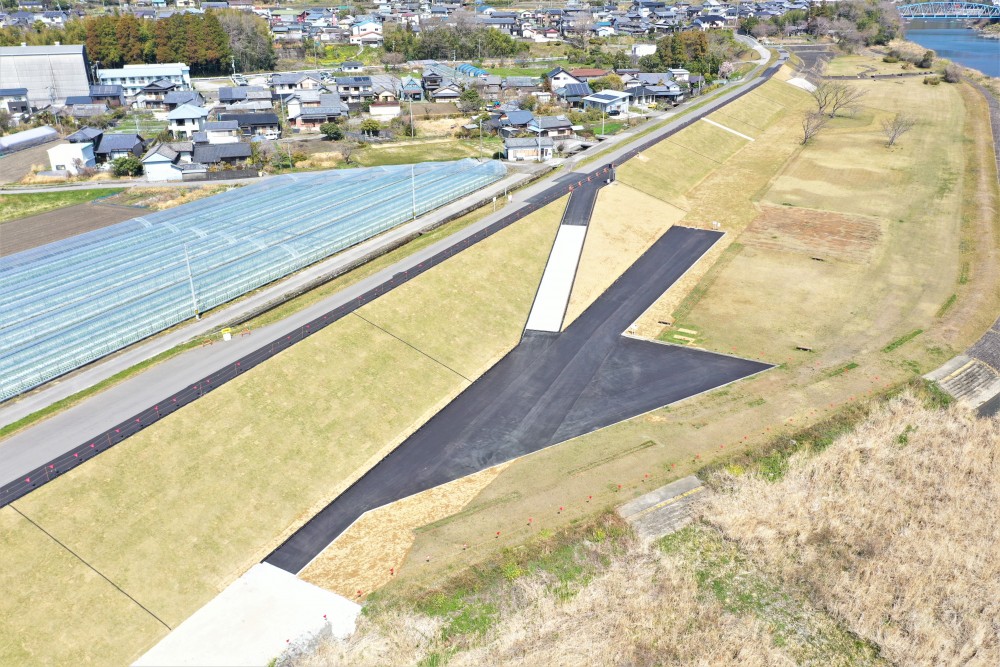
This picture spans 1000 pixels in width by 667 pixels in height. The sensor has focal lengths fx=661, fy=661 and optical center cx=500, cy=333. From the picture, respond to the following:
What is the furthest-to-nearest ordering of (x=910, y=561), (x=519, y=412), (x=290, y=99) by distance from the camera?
(x=290, y=99)
(x=519, y=412)
(x=910, y=561)

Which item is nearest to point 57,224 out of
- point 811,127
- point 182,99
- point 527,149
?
point 527,149

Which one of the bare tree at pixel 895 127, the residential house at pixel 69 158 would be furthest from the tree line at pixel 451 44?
the residential house at pixel 69 158

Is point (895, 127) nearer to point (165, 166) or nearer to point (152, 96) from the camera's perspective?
point (165, 166)

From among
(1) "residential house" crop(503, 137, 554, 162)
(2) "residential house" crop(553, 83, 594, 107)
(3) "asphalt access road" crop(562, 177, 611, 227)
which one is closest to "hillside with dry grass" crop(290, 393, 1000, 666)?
(3) "asphalt access road" crop(562, 177, 611, 227)

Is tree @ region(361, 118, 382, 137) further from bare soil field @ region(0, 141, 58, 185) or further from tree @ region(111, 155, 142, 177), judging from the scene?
bare soil field @ region(0, 141, 58, 185)

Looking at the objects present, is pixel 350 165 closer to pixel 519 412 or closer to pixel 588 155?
pixel 588 155

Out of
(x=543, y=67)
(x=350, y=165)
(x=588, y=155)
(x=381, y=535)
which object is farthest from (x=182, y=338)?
(x=543, y=67)
